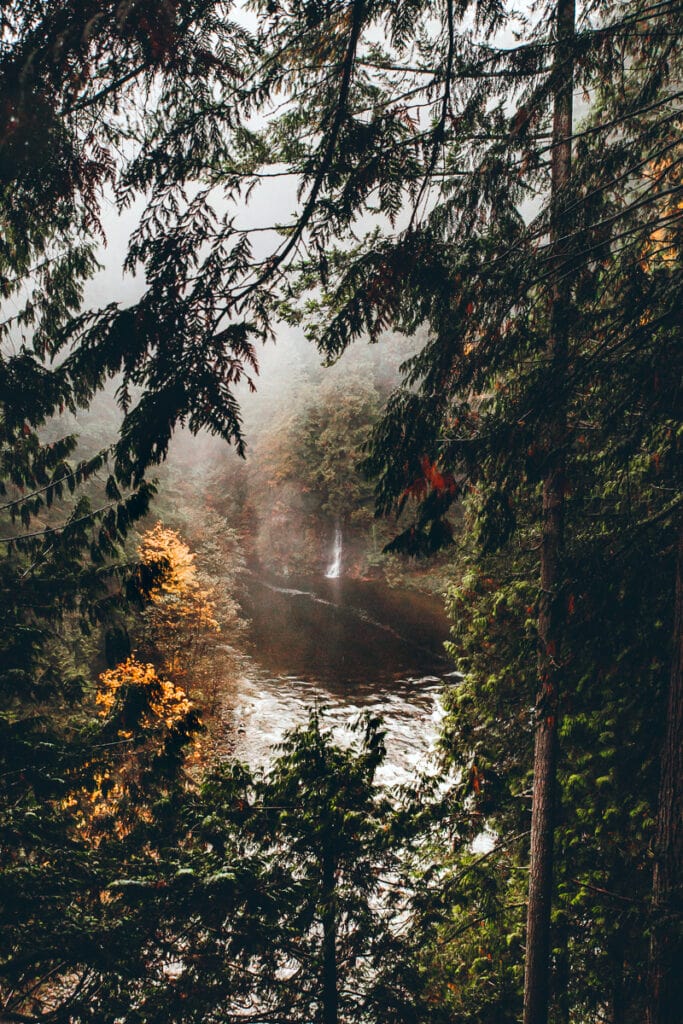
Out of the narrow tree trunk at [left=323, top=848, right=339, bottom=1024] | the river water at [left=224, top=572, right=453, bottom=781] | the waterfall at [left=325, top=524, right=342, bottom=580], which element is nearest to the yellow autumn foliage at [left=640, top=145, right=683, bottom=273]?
the narrow tree trunk at [left=323, top=848, right=339, bottom=1024]

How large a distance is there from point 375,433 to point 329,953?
14.7 feet

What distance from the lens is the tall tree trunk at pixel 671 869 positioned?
2.59 meters

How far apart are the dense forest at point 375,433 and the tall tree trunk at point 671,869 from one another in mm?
19

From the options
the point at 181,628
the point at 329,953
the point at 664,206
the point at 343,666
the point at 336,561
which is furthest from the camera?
the point at 336,561

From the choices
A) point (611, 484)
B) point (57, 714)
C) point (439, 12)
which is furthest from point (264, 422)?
point (439, 12)

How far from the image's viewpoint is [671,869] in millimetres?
2883

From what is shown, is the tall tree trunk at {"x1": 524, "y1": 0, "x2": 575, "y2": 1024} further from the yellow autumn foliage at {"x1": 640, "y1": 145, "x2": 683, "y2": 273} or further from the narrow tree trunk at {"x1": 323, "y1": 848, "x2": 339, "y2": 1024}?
the narrow tree trunk at {"x1": 323, "y1": 848, "x2": 339, "y2": 1024}

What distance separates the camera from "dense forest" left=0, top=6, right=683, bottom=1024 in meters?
1.82

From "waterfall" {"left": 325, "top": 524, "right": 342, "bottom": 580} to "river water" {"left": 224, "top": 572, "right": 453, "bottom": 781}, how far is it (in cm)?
164

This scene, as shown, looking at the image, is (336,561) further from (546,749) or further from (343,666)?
(546,749)

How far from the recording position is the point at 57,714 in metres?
9.05

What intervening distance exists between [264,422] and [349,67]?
111 ft

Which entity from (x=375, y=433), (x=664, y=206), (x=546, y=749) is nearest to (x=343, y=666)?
(x=546, y=749)

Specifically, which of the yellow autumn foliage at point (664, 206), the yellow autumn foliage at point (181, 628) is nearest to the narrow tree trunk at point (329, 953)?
the yellow autumn foliage at point (664, 206)
